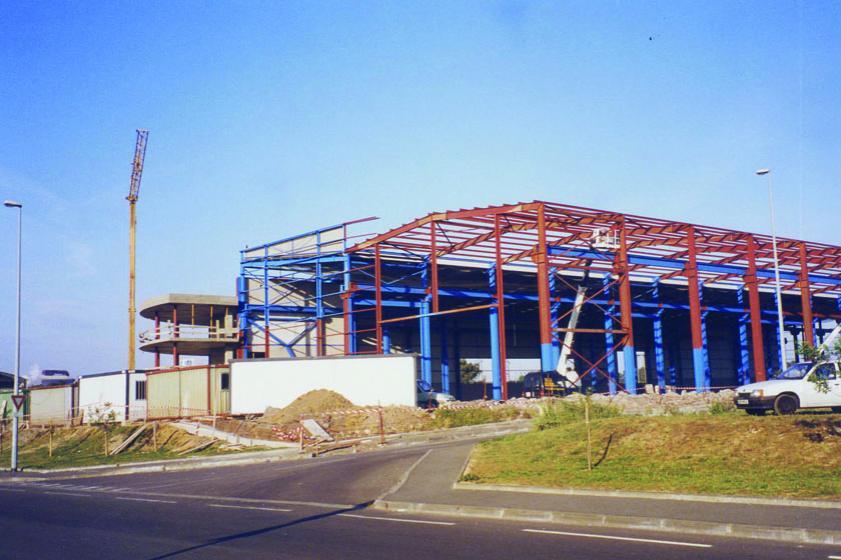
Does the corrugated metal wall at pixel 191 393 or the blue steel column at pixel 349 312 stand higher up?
the blue steel column at pixel 349 312

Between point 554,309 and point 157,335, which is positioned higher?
point 554,309

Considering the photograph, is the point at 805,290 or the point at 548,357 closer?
the point at 548,357

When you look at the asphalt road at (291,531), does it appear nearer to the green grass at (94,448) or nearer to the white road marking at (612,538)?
the white road marking at (612,538)

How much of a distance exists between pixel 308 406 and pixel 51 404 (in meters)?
26.8

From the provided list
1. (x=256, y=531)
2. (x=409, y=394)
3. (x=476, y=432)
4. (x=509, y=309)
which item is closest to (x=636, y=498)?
(x=256, y=531)

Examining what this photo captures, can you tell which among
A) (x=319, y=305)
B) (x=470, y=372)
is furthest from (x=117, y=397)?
(x=470, y=372)

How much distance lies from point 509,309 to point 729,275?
18.2 m

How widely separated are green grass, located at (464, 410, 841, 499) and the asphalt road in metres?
2.91

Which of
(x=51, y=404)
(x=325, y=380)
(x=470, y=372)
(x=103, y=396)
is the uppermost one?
(x=325, y=380)

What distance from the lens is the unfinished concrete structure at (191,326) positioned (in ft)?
187

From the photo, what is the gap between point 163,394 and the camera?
4525cm

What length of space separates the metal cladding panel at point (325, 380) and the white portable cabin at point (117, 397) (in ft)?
31.1

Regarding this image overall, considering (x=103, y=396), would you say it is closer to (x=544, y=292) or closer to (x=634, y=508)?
(x=544, y=292)

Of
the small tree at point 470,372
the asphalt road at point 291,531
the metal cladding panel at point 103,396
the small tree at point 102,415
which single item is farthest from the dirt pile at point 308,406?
the small tree at point 470,372
